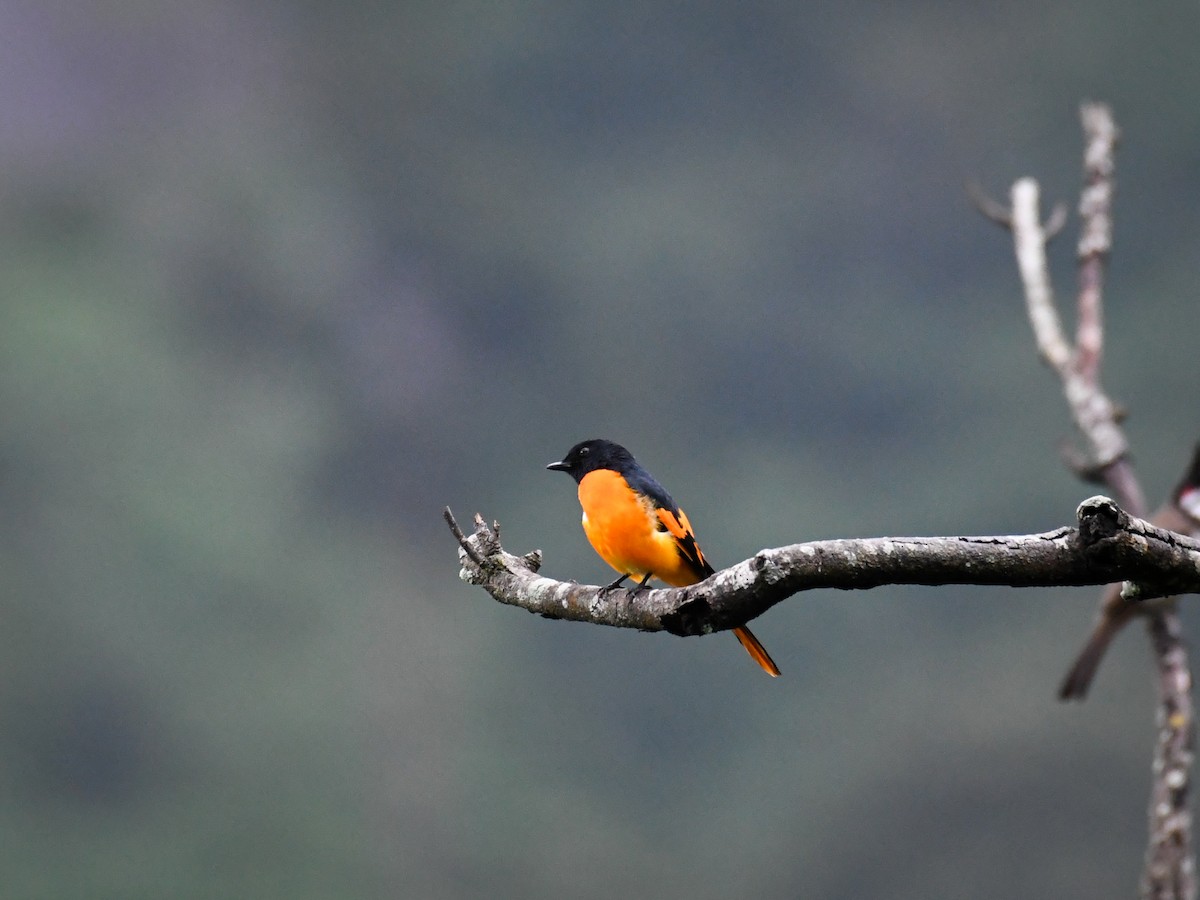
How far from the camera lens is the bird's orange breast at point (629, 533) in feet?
8.94

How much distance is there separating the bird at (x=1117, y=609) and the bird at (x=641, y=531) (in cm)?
173

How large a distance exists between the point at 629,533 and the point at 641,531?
0.03m

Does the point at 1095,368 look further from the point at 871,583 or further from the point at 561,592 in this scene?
the point at 871,583

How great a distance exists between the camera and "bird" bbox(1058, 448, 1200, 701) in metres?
3.84

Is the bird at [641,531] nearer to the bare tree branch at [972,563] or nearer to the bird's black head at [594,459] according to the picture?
the bird's black head at [594,459]

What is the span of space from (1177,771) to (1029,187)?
2.53m

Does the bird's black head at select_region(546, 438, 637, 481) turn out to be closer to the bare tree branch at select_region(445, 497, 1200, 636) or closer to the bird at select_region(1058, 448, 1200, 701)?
the bare tree branch at select_region(445, 497, 1200, 636)

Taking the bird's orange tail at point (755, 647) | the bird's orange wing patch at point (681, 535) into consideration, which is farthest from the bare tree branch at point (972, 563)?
the bird's orange wing patch at point (681, 535)

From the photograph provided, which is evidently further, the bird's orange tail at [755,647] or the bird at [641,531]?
the bird at [641,531]

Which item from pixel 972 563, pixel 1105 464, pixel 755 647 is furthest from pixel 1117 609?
pixel 972 563

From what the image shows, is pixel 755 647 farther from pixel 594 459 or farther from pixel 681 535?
pixel 594 459

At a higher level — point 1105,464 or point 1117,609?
point 1105,464

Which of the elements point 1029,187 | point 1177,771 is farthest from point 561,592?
point 1029,187

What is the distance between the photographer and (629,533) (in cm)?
273
